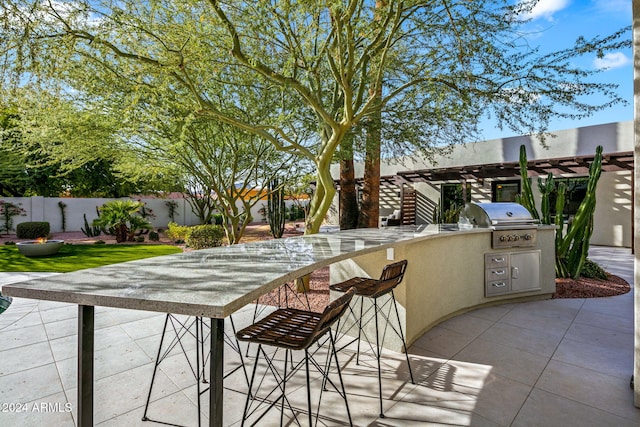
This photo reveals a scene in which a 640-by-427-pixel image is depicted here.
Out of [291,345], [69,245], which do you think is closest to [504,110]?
[291,345]

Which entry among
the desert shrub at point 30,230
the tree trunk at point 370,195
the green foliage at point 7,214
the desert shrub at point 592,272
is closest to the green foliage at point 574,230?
the desert shrub at point 592,272

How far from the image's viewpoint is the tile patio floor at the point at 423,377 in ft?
8.32

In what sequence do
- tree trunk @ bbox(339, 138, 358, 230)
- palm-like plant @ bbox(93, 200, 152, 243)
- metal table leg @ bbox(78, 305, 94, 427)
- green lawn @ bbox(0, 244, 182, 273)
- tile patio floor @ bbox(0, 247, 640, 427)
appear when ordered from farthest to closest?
palm-like plant @ bbox(93, 200, 152, 243), green lawn @ bbox(0, 244, 182, 273), tree trunk @ bbox(339, 138, 358, 230), tile patio floor @ bbox(0, 247, 640, 427), metal table leg @ bbox(78, 305, 94, 427)

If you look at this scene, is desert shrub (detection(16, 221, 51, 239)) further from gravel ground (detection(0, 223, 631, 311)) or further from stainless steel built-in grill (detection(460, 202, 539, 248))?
stainless steel built-in grill (detection(460, 202, 539, 248))

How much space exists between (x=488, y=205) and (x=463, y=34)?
257cm

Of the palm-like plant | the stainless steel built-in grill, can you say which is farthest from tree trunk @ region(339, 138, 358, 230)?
the palm-like plant

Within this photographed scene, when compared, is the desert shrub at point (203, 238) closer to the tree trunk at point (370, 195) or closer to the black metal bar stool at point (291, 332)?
the tree trunk at point (370, 195)

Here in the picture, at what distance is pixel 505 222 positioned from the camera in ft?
16.5

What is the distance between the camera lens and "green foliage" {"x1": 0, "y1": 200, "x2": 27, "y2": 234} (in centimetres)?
1497

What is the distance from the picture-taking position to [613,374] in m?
3.13

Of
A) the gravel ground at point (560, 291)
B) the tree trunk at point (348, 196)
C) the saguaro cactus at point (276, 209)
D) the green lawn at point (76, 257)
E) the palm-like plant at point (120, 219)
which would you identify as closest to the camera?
the gravel ground at point (560, 291)

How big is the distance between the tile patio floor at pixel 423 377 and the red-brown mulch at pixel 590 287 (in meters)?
1.10

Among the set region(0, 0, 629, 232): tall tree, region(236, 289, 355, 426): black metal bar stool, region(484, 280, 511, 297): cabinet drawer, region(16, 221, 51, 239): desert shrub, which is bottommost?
region(484, 280, 511, 297): cabinet drawer

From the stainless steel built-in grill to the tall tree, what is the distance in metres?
1.62
